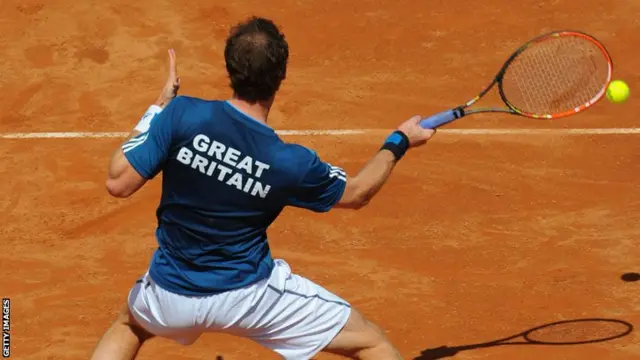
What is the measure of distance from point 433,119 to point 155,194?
12.8 feet

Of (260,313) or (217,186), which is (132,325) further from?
(217,186)

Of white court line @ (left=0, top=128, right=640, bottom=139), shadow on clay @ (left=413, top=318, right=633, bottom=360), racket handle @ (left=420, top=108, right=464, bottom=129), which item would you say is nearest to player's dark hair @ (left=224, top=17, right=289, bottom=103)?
racket handle @ (left=420, top=108, right=464, bottom=129)

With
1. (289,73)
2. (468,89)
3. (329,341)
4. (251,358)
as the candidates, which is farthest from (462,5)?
(329,341)

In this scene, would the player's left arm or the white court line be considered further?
the white court line

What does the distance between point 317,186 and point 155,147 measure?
823 millimetres

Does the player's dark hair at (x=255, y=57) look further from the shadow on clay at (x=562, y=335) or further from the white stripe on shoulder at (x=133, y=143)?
the shadow on clay at (x=562, y=335)

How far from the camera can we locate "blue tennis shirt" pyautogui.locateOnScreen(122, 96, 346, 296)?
5340mm

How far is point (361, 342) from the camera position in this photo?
598 centimetres

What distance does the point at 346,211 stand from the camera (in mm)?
9430

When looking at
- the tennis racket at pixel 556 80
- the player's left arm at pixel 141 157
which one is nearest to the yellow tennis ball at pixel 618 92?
the tennis racket at pixel 556 80

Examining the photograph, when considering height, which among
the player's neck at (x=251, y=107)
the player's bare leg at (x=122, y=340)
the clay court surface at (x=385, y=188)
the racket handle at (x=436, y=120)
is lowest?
the clay court surface at (x=385, y=188)

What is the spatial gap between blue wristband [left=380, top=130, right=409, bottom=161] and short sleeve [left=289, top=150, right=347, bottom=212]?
452mm

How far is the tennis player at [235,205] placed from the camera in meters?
5.34

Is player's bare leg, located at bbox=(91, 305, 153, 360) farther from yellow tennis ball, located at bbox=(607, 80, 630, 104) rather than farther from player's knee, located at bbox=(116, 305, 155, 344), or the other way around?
yellow tennis ball, located at bbox=(607, 80, 630, 104)
